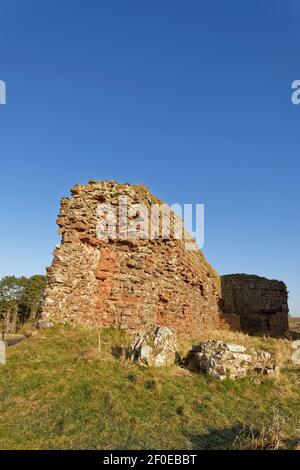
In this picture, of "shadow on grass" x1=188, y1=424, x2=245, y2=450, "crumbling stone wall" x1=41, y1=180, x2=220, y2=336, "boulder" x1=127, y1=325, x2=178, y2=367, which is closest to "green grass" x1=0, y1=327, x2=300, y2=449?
"shadow on grass" x1=188, y1=424, x2=245, y2=450

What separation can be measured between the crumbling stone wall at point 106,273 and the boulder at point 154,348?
2402 millimetres

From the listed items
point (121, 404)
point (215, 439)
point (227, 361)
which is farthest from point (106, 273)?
point (215, 439)

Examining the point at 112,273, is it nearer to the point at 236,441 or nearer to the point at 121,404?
the point at 121,404

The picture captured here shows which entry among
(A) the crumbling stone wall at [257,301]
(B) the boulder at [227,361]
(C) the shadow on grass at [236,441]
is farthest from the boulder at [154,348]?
(A) the crumbling stone wall at [257,301]

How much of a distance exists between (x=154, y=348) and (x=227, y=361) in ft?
5.35

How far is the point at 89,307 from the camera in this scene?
10422 mm

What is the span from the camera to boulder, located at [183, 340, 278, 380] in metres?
7.50

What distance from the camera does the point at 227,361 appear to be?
762 cm

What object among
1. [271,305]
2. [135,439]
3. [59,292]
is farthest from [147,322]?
[271,305]

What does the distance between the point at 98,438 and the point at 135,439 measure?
502 millimetres

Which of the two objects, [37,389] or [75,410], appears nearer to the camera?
[75,410]

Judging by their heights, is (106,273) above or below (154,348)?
above

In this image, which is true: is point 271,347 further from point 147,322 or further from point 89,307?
point 89,307
